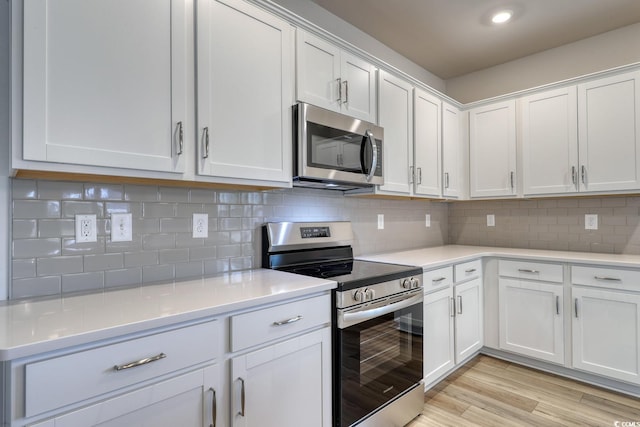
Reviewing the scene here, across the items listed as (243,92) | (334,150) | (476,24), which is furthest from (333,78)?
(476,24)

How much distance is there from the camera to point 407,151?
2.63 metres

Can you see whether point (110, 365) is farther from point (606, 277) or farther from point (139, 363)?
point (606, 277)

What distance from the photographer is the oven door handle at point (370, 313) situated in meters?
1.59

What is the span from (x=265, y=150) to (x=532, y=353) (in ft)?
8.63

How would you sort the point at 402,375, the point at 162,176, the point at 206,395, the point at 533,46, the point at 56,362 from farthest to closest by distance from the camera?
1. the point at 533,46
2. the point at 402,375
3. the point at 162,176
4. the point at 206,395
5. the point at 56,362

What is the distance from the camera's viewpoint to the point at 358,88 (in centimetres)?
221

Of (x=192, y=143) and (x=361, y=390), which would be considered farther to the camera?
(x=361, y=390)

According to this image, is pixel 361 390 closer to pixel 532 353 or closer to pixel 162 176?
pixel 162 176

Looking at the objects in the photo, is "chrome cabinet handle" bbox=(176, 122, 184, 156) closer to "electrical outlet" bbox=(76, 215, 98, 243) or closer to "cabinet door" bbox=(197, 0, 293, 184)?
"cabinet door" bbox=(197, 0, 293, 184)

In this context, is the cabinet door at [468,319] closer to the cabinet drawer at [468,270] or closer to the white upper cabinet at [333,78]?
the cabinet drawer at [468,270]

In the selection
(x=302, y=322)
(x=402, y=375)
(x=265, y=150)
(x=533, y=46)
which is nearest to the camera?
(x=302, y=322)

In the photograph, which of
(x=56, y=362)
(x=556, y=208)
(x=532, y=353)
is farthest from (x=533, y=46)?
(x=56, y=362)

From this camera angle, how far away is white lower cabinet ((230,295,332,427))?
125 cm

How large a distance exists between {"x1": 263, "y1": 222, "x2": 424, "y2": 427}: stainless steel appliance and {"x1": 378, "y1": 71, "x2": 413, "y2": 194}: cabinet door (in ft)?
2.02
